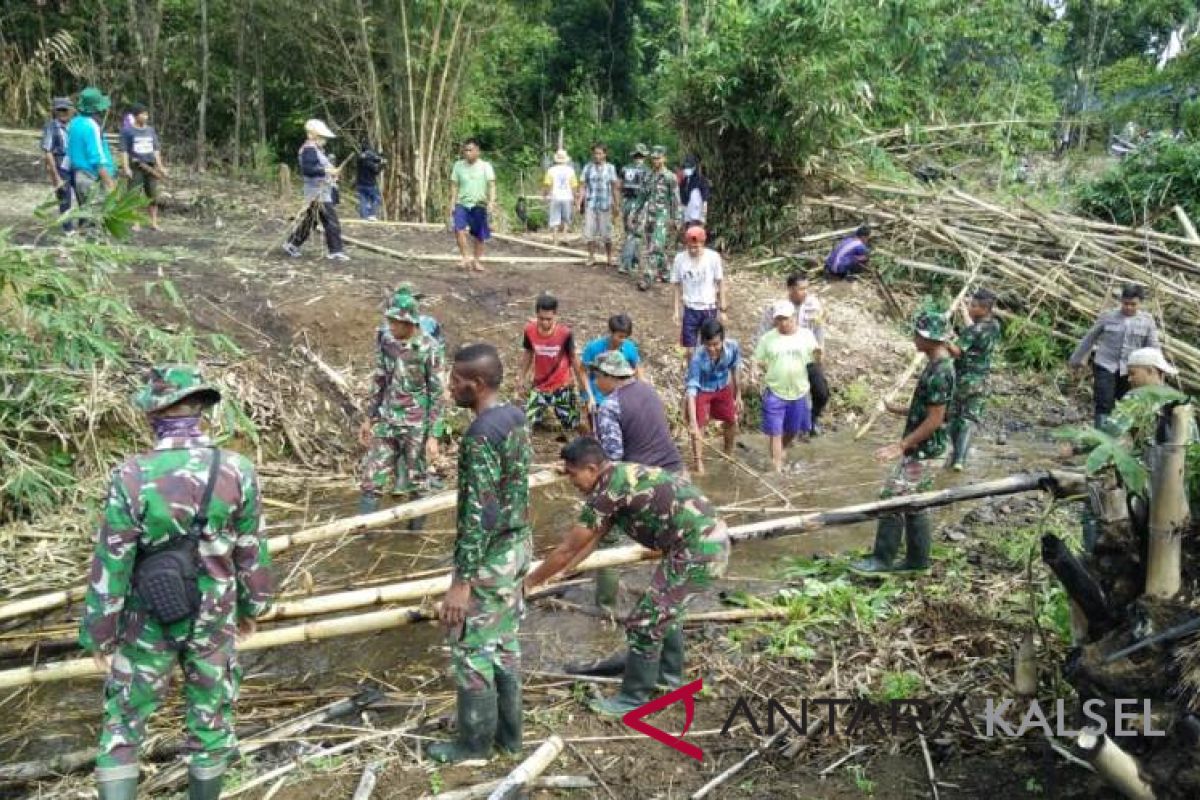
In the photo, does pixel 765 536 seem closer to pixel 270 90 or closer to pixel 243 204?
pixel 243 204

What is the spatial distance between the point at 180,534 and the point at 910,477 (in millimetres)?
4496

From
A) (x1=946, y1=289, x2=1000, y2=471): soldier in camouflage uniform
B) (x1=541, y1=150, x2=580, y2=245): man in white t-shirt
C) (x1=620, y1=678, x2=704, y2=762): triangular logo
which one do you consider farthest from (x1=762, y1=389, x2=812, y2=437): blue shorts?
(x1=541, y1=150, x2=580, y2=245): man in white t-shirt

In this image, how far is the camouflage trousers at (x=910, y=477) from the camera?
20.1ft

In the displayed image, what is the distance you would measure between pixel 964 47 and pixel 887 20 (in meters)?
4.51

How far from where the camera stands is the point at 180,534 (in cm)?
338

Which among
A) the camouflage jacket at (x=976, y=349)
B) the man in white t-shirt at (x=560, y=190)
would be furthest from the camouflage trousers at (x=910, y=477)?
the man in white t-shirt at (x=560, y=190)

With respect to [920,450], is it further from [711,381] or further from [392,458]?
[392,458]

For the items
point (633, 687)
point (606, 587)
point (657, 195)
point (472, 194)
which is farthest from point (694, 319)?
point (633, 687)

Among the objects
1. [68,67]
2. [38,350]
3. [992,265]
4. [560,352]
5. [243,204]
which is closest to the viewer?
[38,350]

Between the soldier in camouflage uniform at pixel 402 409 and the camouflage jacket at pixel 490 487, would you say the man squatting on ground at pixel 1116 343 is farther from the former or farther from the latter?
the camouflage jacket at pixel 490 487

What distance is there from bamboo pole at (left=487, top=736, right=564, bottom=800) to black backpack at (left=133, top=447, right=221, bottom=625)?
1.37 meters

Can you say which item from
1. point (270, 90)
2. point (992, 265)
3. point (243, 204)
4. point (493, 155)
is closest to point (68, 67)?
point (270, 90)

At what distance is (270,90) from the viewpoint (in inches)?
754

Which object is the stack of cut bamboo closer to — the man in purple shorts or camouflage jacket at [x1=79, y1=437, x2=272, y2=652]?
the man in purple shorts
